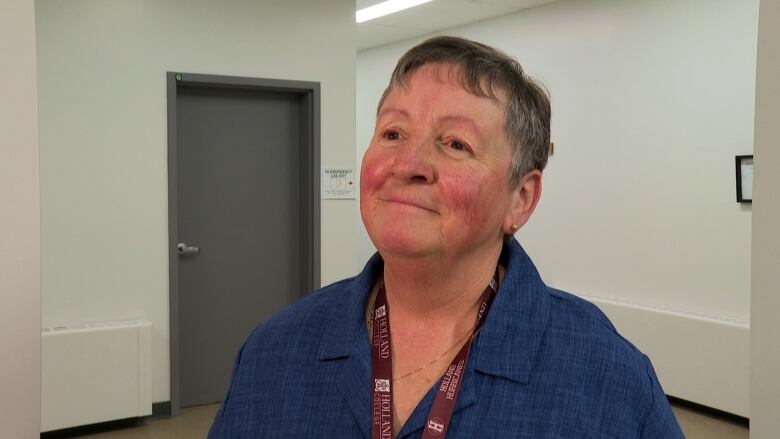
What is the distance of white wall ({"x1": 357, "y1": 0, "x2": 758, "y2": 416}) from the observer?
458 cm

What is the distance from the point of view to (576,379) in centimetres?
109

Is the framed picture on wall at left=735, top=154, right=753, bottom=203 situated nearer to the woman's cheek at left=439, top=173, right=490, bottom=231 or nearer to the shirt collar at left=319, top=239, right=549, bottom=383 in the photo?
the shirt collar at left=319, top=239, right=549, bottom=383

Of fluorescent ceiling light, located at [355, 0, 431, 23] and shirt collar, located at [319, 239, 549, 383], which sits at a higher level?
fluorescent ceiling light, located at [355, 0, 431, 23]

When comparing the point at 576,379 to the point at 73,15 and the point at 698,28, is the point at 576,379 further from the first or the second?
the point at 698,28

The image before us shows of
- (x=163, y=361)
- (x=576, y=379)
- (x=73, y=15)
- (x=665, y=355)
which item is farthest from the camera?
(x=665, y=355)

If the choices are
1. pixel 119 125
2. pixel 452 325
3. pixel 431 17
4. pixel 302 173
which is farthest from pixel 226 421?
pixel 431 17

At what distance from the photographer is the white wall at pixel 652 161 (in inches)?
180

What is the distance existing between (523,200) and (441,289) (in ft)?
0.65

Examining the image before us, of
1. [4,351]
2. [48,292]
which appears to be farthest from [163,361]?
[4,351]

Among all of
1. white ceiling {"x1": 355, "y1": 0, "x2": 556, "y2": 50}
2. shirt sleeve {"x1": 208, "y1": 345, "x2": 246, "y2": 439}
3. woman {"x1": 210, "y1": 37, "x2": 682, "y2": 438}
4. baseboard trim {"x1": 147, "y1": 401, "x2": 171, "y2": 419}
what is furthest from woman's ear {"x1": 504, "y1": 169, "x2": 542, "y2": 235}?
white ceiling {"x1": 355, "y1": 0, "x2": 556, "y2": 50}

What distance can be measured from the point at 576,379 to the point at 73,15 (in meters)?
3.94

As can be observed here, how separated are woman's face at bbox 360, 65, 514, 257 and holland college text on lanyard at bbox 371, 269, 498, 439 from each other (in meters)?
0.15

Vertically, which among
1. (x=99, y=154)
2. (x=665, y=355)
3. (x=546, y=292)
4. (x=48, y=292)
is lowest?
(x=665, y=355)

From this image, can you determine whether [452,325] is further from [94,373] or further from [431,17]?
[431,17]
